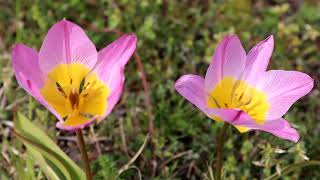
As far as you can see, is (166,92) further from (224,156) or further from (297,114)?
(297,114)

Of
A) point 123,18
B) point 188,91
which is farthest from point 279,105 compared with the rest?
point 123,18

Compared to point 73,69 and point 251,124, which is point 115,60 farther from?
point 251,124

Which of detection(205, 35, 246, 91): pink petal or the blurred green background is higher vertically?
detection(205, 35, 246, 91): pink petal

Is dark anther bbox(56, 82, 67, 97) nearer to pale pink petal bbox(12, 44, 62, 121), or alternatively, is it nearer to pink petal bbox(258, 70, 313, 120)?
pale pink petal bbox(12, 44, 62, 121)

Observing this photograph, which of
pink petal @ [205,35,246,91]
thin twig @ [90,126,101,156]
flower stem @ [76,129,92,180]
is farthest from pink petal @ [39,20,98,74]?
thin twig @ [90,126,101,156]

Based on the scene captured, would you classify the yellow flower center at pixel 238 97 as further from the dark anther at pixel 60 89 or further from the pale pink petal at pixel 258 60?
the dark anther at pixel 60 89

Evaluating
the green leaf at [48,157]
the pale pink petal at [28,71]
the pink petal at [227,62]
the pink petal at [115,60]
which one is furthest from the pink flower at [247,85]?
the green leaf at [48,157]
